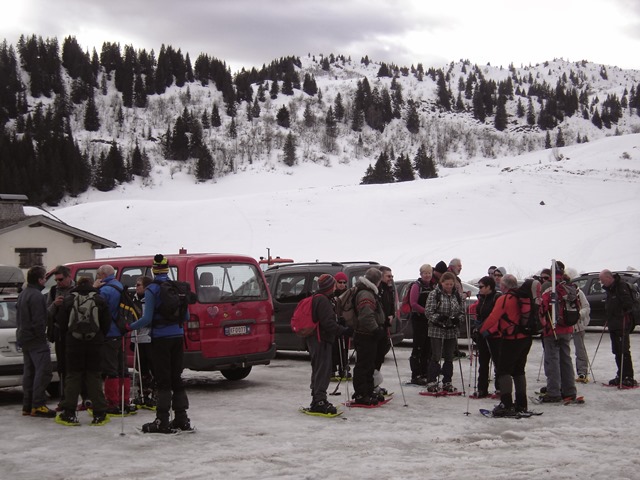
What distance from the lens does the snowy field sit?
226 inches

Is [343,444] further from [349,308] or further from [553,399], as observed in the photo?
[553,399]

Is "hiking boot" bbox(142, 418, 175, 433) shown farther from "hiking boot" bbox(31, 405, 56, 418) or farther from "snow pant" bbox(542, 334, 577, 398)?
"snow pant" bbox(542, 334, 577, 398)

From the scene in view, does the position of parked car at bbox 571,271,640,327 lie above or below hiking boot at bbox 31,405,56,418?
above

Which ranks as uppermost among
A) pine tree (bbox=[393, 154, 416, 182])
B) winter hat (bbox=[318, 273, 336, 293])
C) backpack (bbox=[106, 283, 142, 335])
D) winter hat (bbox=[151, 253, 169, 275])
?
pine tree (bbox=[393, 154, 416, 182])

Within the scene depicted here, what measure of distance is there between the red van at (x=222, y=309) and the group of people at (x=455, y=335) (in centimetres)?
124

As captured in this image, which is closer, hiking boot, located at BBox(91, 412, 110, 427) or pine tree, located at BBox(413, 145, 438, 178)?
hiking boot, located at BBox(91, 412, 110, 427)

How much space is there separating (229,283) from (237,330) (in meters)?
0.70

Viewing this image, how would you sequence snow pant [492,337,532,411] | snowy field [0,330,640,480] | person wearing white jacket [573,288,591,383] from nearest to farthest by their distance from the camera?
1. snowy field [0,330,640,480]
2. snow pant [492,337,532,411]
3. person wearing white jacket [573,288,591,383]

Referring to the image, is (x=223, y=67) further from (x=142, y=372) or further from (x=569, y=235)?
(x=142, y=372)

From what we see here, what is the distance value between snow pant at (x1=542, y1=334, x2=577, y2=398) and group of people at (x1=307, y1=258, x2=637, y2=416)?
1 centimetres

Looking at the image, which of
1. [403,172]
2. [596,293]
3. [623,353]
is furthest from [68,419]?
[403,172]

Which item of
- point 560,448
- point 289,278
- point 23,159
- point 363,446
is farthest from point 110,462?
point 23,159

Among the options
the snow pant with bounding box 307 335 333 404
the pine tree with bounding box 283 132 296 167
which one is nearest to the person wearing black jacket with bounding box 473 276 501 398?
the snow pant with bounding box 307 335 333 404

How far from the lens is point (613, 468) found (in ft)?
18.8
